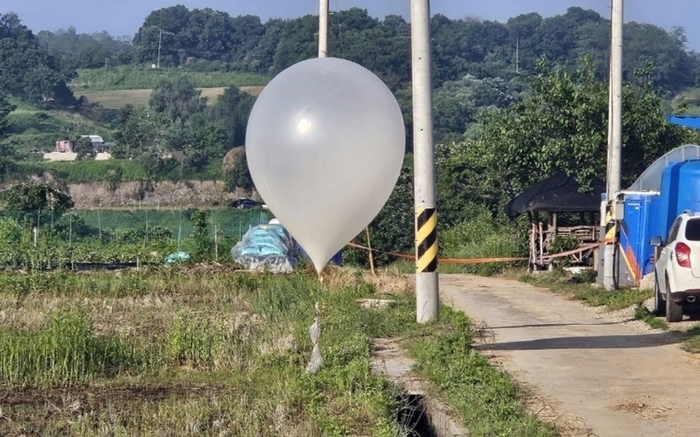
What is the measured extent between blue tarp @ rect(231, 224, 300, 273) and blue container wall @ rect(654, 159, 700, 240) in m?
10.4

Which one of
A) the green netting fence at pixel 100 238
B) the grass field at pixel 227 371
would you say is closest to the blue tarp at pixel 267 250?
the green netting fence at pixel 100 238

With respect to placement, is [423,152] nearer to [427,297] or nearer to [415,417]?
[427,297]

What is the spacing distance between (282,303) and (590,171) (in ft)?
53.4

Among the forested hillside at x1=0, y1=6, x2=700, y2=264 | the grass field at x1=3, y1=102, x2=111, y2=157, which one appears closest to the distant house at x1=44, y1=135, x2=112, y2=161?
the grass field at x1=3, y1=102, x2=111, y2=157

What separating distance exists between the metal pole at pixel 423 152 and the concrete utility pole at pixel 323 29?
979 centimetres

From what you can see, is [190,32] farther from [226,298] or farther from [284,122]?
[284,122]

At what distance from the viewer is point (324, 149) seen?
10914 millimetres

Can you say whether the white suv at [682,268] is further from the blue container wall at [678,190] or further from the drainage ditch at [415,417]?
the drainage ditch at [415,417]

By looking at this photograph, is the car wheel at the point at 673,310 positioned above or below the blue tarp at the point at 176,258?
above

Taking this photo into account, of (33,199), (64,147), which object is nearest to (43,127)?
(64,147)

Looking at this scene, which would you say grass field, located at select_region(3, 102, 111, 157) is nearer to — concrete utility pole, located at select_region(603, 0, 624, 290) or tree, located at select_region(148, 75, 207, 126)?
tree, located at select_region(148, 75, 207, 126)

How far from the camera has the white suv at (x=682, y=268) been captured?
15.8 m

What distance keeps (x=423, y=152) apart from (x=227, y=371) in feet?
12.7

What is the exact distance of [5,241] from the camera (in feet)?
107
